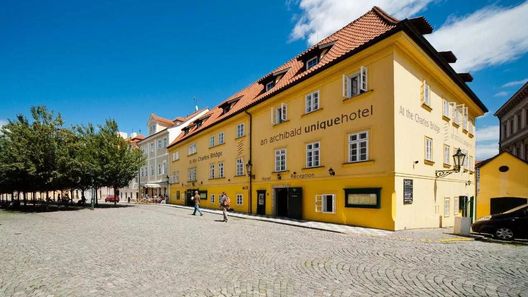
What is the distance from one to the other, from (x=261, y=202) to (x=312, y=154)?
253 inches

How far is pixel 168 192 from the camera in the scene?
4216cm

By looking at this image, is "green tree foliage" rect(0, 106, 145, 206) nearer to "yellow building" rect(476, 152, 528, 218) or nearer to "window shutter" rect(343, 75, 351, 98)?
"window shutter" rect(343, 75, 351, 98)

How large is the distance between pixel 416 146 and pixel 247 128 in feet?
43.6

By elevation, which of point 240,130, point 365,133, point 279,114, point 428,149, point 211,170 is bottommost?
point 211,170

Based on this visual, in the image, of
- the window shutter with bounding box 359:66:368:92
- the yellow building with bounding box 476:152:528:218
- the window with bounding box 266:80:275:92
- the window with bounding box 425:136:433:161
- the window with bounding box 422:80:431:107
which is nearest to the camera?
the window shutter with bounding box 359:66:368:92

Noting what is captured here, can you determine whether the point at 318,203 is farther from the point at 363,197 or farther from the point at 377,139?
the point at 377,139

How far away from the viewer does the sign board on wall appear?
45.5 feet

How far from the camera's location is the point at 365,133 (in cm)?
1482

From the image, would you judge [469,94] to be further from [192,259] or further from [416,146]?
[192,259]

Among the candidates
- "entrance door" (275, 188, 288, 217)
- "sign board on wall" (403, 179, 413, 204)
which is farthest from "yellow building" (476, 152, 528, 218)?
"entrance door" (275, 188, 288, 217)

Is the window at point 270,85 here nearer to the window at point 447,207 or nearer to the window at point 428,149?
the window at point 428,149

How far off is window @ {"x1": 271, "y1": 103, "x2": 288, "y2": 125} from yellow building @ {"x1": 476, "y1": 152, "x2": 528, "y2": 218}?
51.4 ft

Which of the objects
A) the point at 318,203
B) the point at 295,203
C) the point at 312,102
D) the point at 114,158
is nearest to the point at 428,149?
the point at 318,203

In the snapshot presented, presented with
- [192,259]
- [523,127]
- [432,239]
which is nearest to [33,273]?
[192,259]
